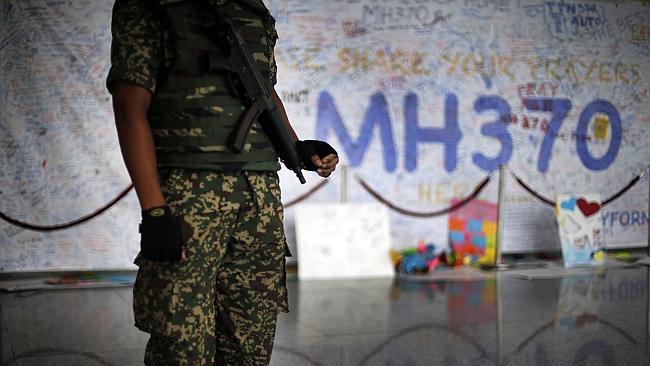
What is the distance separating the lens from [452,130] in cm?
748

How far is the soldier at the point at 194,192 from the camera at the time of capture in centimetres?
204

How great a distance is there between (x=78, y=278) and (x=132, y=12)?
15.7ft

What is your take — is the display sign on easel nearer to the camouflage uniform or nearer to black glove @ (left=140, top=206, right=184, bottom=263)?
the camouflage uniform

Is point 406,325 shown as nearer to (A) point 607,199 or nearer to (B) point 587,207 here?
(B) point 587,207

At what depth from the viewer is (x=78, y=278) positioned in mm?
6457

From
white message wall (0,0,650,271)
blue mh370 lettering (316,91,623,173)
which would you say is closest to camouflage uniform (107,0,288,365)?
white message wall (0,0,650,271)

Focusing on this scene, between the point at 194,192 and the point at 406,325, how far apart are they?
2.71 m

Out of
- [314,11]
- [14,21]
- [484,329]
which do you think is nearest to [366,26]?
[314,11]

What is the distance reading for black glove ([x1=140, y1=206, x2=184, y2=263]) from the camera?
196cm

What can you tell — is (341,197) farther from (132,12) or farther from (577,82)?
(132,12)

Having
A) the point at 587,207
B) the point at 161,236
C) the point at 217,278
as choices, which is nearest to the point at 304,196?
the point at 587,207

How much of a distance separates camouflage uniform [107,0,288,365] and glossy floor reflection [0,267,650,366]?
1533 mm

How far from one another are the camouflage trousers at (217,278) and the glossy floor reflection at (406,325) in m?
1.51

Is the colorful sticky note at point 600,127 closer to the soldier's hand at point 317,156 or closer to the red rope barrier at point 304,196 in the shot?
the red rope barrier at point 304,196
